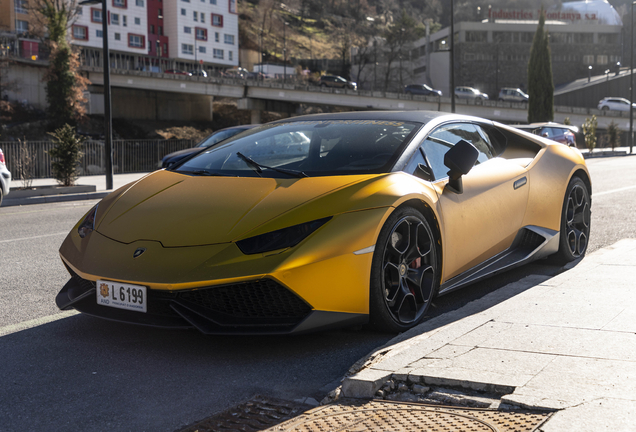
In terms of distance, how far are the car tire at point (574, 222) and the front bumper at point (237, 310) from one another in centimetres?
312

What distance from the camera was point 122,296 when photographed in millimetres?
3648

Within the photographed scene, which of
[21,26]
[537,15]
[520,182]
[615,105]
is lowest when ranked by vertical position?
[520,182]

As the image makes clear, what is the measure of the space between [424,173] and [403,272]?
29.8 inches

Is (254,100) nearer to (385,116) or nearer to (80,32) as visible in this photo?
(80,32)

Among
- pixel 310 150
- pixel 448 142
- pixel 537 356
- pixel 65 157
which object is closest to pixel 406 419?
pixel 537 356

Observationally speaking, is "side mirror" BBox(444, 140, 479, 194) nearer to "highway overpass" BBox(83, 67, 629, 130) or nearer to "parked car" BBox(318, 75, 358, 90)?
"highway overpass" BBox(83, 67, 629, 130)

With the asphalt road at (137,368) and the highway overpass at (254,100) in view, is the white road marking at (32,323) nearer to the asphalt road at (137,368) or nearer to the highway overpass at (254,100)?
the asphalt road at (137,368)

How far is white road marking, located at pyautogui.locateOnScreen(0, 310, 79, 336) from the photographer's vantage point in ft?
13.8

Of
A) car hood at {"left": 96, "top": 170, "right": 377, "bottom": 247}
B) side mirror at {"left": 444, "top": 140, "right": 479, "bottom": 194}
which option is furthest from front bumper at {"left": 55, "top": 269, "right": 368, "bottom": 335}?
side mirror at {"left": 444, "top": 140, "right": 479, "bottom": 194}

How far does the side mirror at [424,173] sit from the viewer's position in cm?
443

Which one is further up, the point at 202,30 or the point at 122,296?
the point at 202,30

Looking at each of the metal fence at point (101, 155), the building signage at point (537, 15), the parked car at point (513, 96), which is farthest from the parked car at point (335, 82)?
the metal fence at point (101, 155)

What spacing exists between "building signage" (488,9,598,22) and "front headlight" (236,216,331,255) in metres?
104

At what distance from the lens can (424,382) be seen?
119 inches
